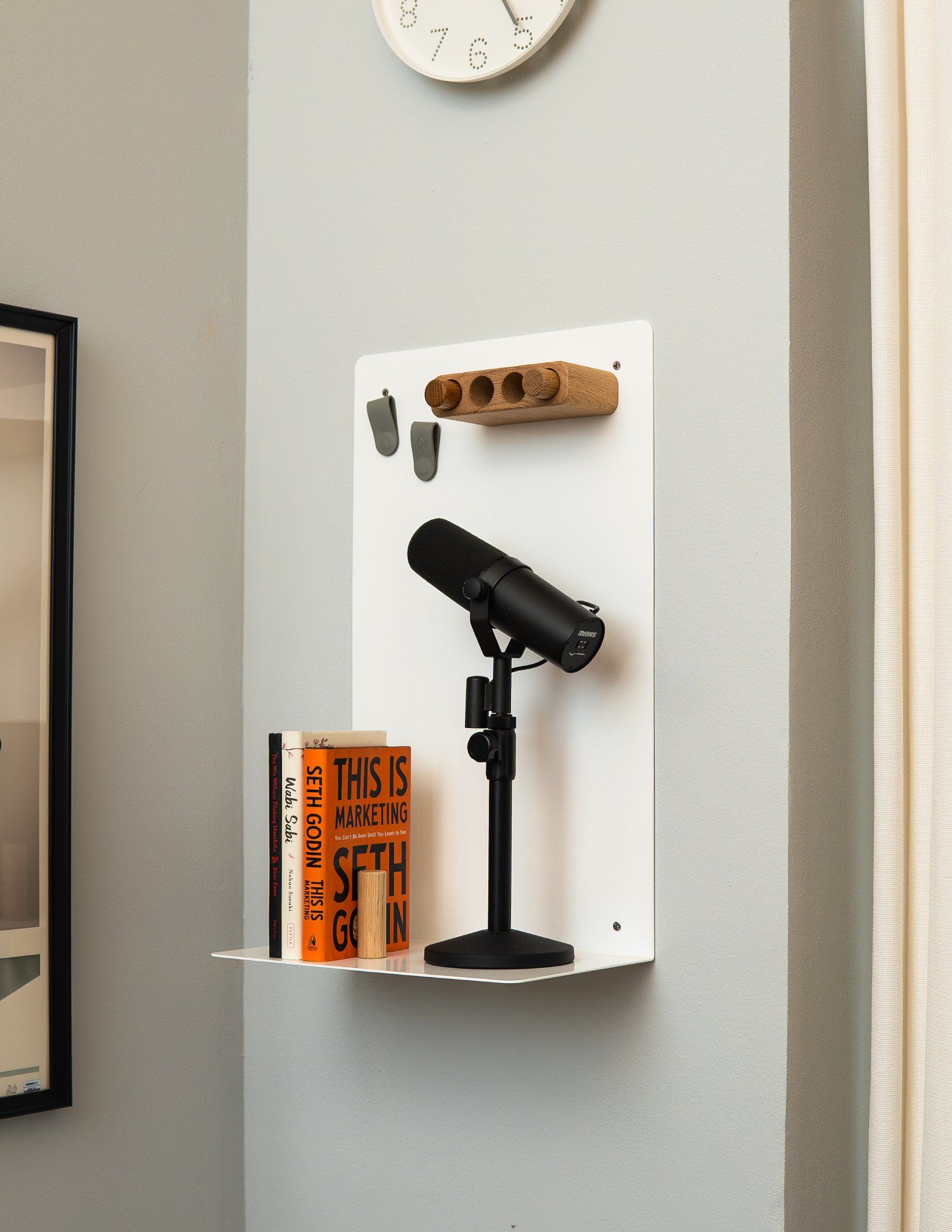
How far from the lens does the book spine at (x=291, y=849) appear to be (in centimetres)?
129

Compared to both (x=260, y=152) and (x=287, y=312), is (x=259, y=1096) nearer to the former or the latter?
(x=287, y=312)

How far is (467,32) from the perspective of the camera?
143 centimetres

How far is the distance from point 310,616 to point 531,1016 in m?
0.53

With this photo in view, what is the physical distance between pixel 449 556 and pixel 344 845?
0.31 meters

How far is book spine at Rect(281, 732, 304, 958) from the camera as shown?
1295 millimetres

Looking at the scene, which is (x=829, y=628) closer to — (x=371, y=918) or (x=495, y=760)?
(x=495, y=760)

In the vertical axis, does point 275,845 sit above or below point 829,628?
below

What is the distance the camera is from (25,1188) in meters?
1.35

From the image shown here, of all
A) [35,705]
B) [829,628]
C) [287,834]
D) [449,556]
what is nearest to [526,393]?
[449,556]

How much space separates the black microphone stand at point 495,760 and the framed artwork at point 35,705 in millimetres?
425

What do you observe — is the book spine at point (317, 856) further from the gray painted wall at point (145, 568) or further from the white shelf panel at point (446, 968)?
the gray painted wall at point (145, 568)

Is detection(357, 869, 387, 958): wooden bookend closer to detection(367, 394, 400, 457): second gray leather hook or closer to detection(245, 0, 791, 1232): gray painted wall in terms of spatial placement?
detection(245, 0, 791, 1232): gray painted wall

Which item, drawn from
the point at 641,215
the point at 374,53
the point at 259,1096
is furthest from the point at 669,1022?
the point at 374,53

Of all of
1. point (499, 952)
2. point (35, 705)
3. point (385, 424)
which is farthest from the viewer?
point (385, 424)
